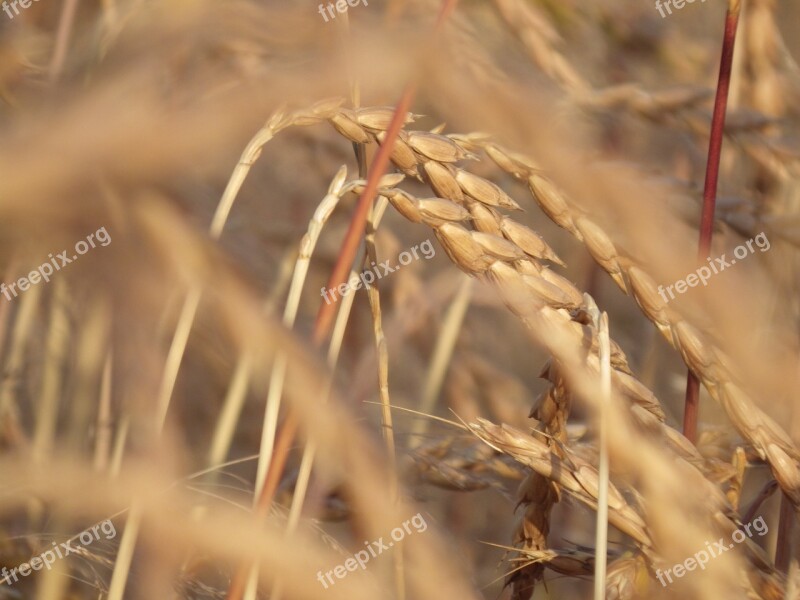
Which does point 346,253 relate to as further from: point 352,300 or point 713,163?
point 713,163

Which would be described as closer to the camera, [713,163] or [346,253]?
[346,253]

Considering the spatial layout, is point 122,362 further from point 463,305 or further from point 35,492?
point 463,305

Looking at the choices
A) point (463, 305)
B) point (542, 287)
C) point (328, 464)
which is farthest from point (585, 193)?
point (463, 305)

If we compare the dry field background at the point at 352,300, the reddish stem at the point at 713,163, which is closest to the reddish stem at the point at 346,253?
the dry field background at the point at 352,300

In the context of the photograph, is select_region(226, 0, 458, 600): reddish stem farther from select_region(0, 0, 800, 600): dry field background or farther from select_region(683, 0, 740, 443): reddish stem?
select_region(683, 0, 740, 443): reddish stem

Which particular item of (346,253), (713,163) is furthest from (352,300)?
(713,163)

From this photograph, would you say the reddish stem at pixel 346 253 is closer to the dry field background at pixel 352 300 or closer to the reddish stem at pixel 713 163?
the dry field background at pixel 352 300

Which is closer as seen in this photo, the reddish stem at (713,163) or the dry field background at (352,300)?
the dry field background at (352,300)

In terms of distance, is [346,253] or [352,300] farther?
[352,300]

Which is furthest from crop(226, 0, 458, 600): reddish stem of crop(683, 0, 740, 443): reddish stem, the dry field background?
crop(683, 0, 740, 443): reddish stem
